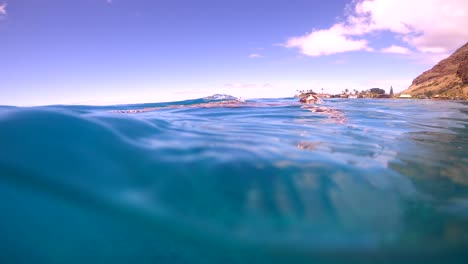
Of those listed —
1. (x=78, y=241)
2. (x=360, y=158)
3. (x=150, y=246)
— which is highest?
(x=360, y=158)

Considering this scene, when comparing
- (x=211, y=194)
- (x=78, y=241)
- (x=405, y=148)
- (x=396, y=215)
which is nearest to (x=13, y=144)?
(x=78, y=241)

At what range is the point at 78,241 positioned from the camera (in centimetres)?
314

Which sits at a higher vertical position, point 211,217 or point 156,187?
point 156,187

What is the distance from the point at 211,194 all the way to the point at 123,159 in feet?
6.35

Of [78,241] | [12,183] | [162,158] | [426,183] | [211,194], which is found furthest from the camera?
[162,158]

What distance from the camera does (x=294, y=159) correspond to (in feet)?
16.4

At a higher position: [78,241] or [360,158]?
[360,158]

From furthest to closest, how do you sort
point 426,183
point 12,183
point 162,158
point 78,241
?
point 162,158, point 426,183, point 12,183, point 78,241

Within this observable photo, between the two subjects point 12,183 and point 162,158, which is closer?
point 12,183

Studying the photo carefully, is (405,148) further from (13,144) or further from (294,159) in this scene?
(13,144)

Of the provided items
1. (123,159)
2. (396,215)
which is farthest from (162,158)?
(396,215)

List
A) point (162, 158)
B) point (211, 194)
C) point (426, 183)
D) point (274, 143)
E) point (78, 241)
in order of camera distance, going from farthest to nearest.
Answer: point (274, 143) → point (162, 158) → point (426, 183) → point (211, 194) → point (78, 241)

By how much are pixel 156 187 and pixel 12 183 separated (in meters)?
2.12

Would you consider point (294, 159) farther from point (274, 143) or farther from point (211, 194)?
point (211, 194)
